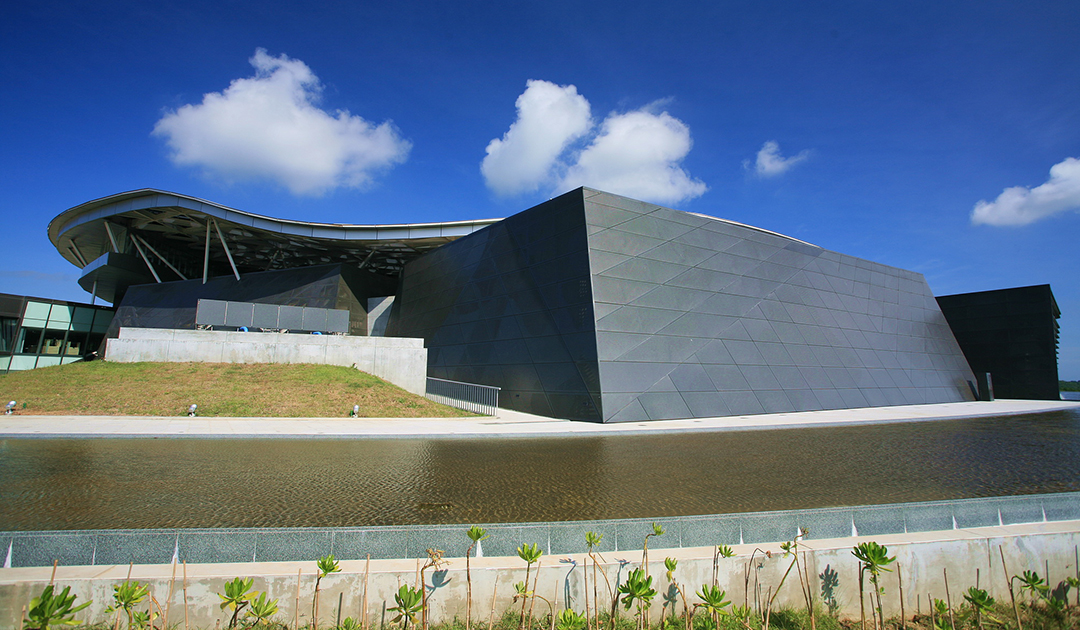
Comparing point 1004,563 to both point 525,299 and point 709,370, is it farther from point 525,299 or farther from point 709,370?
point 525,299

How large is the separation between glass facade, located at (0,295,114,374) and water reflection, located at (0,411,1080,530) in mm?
30657

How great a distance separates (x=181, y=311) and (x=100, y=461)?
2728cm

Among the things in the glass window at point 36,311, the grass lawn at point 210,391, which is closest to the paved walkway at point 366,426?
the grass lawn at point 210,391

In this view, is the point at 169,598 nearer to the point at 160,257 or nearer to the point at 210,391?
the point at 210,391

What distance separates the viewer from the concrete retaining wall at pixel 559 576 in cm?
338

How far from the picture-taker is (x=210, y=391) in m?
16.3

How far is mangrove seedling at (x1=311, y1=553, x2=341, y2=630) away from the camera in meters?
3.28

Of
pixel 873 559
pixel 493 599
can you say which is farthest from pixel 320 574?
pixel 873 559

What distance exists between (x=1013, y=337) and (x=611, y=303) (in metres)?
31.4

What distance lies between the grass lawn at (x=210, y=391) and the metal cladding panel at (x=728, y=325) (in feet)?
22.4

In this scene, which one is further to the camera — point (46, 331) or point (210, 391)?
point (46, 331)

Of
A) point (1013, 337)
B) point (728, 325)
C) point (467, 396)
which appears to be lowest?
point (467, 396)

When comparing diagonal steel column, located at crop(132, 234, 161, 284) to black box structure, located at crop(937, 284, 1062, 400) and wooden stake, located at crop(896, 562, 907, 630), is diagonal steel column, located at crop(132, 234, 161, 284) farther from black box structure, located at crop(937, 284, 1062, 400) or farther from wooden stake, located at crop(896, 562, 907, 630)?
black box structure, located at crop(937, 284, 1062, 400)

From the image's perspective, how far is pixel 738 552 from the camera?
13.3 ft
